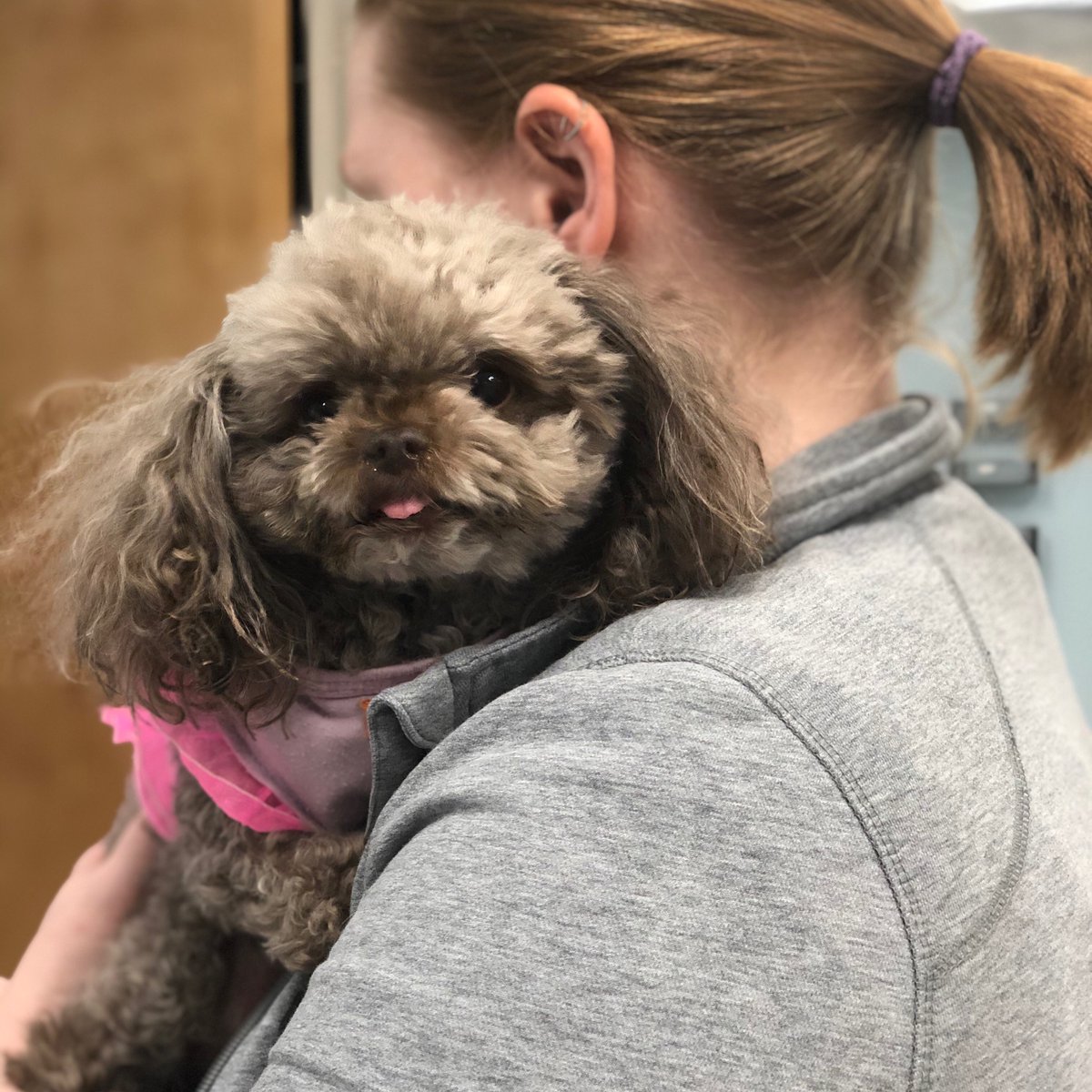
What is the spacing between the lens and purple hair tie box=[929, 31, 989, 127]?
92 cm

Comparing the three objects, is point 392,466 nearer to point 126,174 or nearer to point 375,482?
point 375,482

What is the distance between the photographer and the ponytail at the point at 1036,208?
34.2 inches

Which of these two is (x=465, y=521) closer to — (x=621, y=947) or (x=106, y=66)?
(x=621, y=947)

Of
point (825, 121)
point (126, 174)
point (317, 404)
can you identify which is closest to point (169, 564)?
point (317, 404)

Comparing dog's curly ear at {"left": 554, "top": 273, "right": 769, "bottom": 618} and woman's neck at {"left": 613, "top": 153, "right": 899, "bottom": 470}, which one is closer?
dog's curly ear at {"left": 554, "top": 273, "right": 769, "bottom": 618}

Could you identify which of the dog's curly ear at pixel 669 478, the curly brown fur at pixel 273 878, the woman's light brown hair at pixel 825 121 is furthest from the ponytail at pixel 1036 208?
the curly brown fur at pixel 273 878

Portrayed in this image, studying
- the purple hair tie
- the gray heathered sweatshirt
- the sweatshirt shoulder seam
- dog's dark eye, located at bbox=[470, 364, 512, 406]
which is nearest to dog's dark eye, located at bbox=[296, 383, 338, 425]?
dog's dark eye, located at bbox=[470, 364, 512, 406]

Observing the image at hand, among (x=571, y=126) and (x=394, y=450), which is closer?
(x=394, y=450)

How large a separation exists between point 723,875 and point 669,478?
329 millimetres

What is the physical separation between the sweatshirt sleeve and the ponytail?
541mm

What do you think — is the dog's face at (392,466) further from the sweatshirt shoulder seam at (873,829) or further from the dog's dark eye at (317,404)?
the sweatshirt shoulder seam at (873,829)

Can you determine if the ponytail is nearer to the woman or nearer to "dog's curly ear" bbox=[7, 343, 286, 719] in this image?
the woman

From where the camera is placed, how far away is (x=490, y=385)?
77 cm

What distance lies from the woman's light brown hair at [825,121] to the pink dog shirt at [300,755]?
531 millimetres
